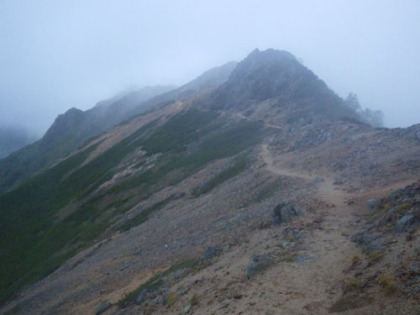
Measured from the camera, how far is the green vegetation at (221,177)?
4575 centimetres

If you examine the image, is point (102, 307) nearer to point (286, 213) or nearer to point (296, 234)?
point (286, 213)

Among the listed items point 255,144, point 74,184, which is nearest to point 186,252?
point 255,144

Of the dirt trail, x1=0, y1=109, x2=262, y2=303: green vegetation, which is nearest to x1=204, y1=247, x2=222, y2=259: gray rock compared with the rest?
the dirt trail

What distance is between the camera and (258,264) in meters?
17.2

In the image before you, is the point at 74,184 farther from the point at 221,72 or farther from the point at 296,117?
the point at 221,72

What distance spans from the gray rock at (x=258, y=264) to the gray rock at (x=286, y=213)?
5510 mm

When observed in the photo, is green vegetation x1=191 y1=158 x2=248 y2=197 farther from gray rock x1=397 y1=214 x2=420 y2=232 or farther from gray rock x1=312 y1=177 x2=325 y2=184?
gray rock x1=397 y1=214 x2=420 y2=232

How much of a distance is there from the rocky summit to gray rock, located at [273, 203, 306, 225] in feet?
0.31

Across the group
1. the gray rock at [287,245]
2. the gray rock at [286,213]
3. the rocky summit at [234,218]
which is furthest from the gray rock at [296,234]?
the gray rock at [286,213]

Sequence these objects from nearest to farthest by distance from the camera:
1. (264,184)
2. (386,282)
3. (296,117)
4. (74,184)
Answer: (386,282)
(264,184)
(296,117)
(74,184)

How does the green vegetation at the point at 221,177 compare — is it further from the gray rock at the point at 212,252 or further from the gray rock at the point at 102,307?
the gray rock at the point at 102,307

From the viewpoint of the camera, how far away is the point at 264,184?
3669cm

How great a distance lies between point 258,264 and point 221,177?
31.2m

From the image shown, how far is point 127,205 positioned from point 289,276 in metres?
41.6
